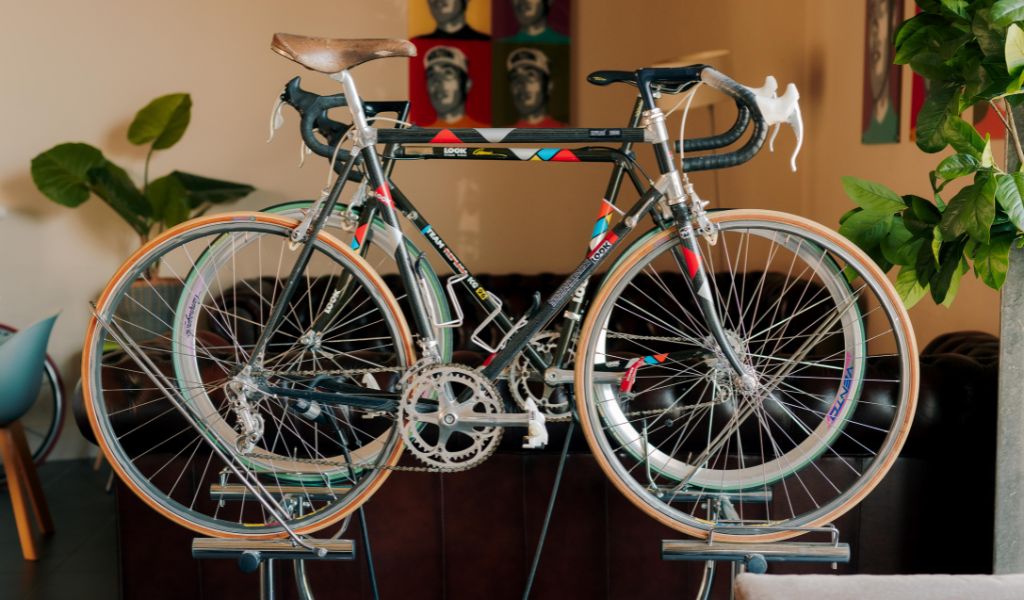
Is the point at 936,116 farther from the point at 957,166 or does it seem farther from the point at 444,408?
the point at 444,408

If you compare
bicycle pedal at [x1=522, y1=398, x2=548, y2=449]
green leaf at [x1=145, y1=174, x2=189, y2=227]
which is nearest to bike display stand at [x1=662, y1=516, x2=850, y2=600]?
bicycle pedal at [x1=522, y1=398, x2=548, y2=449]

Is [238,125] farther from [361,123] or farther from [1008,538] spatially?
[1008,538]

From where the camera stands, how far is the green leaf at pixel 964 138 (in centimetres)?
180

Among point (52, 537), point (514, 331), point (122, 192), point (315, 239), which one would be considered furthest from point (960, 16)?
point (122, 192)

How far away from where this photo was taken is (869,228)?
1961 millimetres

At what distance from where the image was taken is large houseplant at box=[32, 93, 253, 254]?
4.11m

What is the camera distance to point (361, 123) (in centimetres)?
180

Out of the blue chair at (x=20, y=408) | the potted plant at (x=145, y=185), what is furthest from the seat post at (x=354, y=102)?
the potted plant at (x=145, y=185)

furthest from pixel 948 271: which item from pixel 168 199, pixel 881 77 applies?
pixel 168 199

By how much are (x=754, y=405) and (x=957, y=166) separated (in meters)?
0.56

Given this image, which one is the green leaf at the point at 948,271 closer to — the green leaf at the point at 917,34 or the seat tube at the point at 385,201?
the green leaf at the point at 917,34

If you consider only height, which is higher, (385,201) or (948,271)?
(385,201)

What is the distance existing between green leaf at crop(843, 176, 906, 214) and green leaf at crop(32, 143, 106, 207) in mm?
3278

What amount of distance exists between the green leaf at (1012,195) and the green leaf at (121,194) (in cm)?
347
